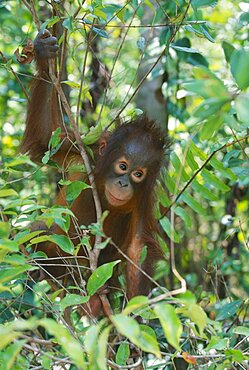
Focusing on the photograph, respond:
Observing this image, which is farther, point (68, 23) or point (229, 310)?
point (229, 310)

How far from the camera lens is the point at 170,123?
14.0 ft

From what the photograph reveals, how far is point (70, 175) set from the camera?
3223 mm

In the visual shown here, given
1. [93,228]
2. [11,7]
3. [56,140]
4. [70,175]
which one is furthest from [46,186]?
[93,228]

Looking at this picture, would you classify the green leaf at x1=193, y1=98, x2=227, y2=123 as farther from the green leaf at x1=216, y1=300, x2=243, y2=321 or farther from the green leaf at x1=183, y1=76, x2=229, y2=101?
the green leaf at x1=216, y1=300, x2=243, y2=321

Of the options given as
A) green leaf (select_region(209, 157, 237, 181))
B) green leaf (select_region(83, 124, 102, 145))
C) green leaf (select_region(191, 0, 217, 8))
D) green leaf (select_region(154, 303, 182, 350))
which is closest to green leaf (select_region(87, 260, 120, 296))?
green leaf (select_region(154, 303, 182, 350))

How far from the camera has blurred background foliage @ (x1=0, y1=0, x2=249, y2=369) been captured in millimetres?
2586

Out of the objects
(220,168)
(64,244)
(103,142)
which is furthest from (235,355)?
(103,142)

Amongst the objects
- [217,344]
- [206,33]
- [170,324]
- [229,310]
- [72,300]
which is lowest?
[229,310]

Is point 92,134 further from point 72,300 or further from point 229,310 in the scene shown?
point 229,310

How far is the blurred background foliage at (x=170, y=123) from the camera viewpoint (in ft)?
8.48

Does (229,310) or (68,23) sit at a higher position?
(68,23)

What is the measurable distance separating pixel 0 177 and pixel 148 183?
821 millimetres

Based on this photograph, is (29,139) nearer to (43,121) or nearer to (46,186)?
(43,121)

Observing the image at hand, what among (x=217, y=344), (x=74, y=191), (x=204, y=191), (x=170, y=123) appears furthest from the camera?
(x=170, y=123)
